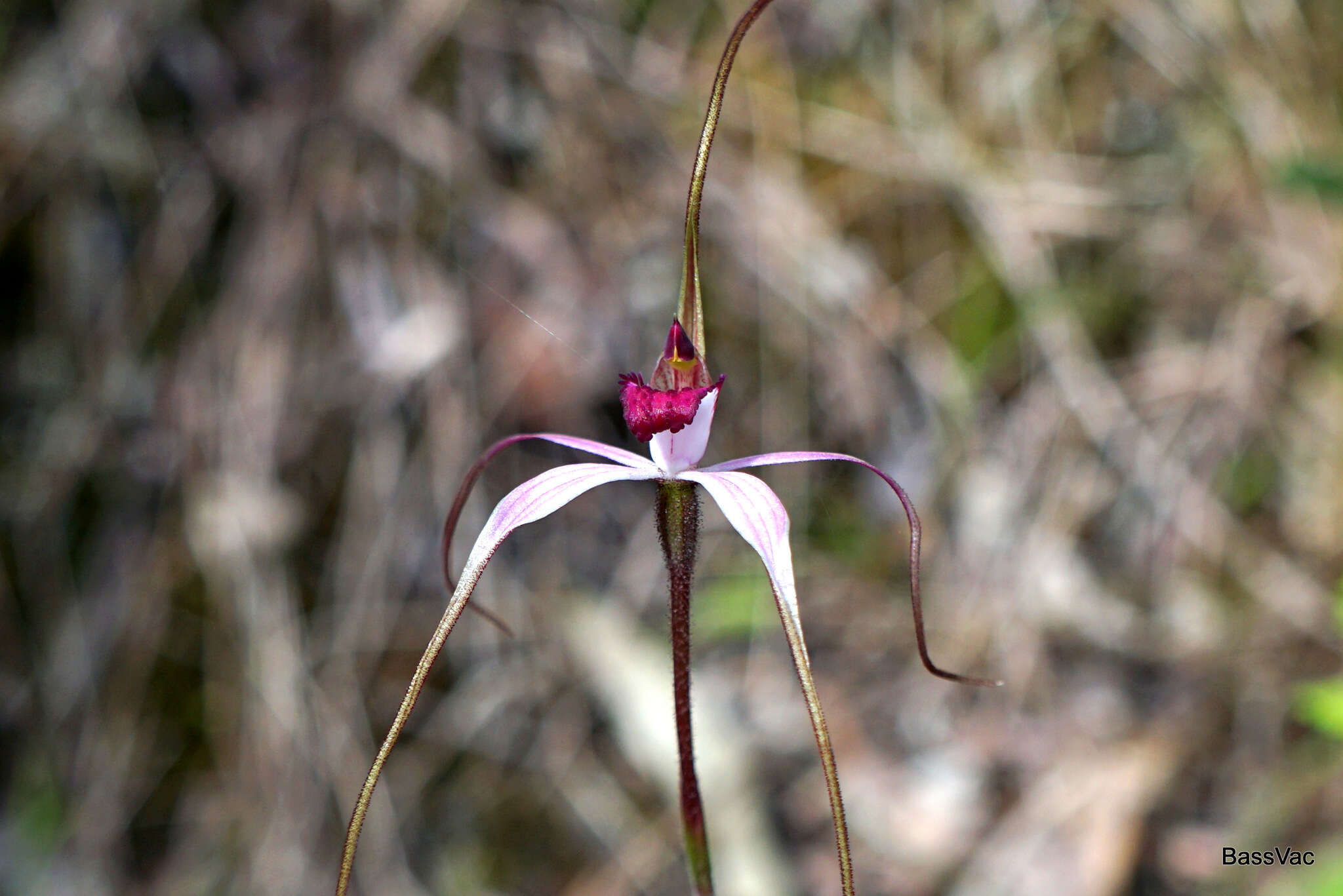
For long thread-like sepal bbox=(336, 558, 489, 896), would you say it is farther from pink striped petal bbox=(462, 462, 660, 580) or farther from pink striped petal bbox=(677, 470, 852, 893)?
pink striped petal bbox=(677, 470, 852, 893)

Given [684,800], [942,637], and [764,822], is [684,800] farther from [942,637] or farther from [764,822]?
[942,637]

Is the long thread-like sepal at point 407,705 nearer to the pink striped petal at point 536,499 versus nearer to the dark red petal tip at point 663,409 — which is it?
the pink striped petal at point 536,499

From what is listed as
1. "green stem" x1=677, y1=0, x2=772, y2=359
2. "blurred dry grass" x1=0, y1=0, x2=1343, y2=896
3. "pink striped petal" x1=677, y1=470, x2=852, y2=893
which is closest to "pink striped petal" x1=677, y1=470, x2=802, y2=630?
"pink striped petal" x1=677, y1=470, x2=852, y2=893

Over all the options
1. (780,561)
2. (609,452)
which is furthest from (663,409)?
(780,561)

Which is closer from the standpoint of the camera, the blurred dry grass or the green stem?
the green stem

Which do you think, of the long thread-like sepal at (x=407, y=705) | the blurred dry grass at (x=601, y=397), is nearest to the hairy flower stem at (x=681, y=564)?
the long thread-like sepal at (x=407, y=705)

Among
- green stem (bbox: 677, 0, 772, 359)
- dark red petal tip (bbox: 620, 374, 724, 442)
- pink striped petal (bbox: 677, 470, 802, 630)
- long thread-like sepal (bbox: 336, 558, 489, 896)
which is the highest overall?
green stem (bbox: 677, 0, 772, 359)

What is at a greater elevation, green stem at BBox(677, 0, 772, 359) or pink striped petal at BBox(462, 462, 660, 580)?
green stem at BBox(677, 0, 772, 359)

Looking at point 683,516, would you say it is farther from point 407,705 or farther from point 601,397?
point 601,397
